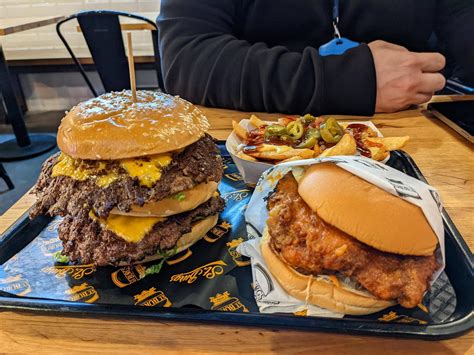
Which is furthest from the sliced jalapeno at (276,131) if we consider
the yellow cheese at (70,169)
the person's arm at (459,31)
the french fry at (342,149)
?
the person's arm at (459,31)

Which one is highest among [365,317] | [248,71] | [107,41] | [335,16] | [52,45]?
[335,16]

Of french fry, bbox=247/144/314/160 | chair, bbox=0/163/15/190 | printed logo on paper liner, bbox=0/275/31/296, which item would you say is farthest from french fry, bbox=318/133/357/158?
chair, bbox=0/163/15/190

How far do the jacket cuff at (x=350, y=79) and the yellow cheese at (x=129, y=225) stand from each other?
41.1 inches

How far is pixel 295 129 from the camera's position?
150 cm

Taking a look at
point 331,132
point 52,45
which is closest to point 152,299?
point 331,132

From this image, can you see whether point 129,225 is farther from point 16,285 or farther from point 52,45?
point 52,45

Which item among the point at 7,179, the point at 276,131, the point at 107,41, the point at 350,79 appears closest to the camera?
the point at 276,131

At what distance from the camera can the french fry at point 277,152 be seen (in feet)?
4.39

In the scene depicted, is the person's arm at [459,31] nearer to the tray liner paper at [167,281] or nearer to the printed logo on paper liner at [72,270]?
the tray liner paper at [167,281]

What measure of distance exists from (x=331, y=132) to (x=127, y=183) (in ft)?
2.50

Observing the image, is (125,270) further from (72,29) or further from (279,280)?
(72,29)

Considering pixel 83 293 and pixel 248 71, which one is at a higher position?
pixel 248 71

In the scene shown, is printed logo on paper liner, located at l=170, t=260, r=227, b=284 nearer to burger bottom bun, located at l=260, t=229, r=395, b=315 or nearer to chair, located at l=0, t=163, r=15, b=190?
burger bottom bun, located at l=260, t=229, r=395, b=315

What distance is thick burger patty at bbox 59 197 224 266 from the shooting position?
1104 millimetres
